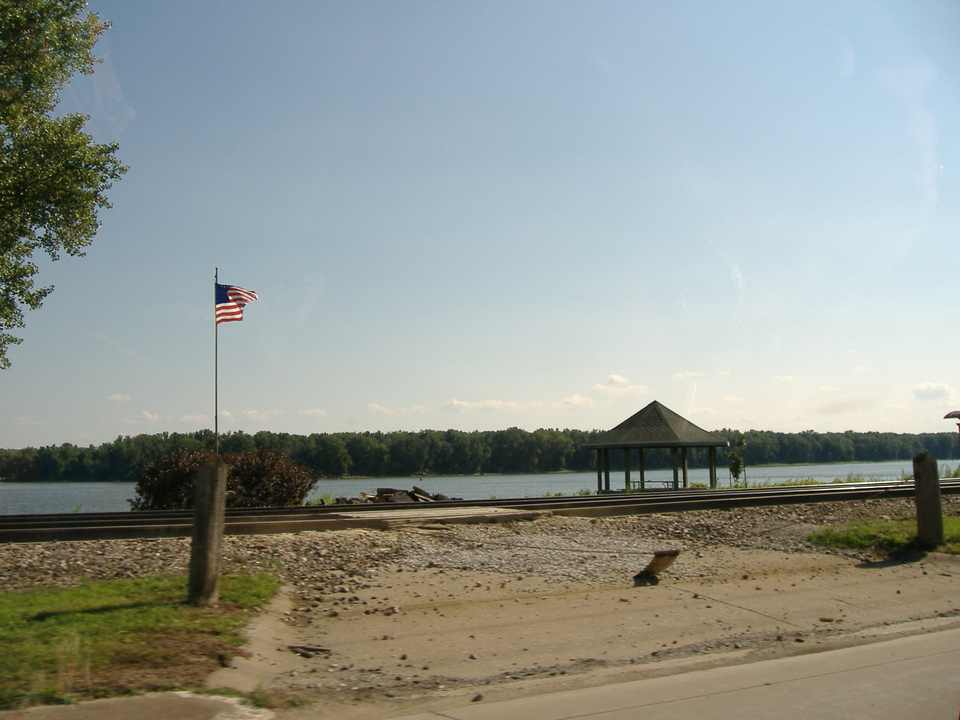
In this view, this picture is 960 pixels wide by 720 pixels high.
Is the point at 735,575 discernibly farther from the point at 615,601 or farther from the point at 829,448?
the point at 829,448

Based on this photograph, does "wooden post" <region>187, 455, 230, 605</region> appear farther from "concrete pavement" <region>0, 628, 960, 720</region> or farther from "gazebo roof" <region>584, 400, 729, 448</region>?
"gazebo roof" <region>584, 400, 729, 448</region>

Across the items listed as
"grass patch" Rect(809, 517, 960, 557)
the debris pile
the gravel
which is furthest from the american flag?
"grass patch" Rect(809, 517, 960, 557)

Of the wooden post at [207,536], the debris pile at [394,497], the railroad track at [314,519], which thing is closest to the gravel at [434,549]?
the railroad track at [314,519]

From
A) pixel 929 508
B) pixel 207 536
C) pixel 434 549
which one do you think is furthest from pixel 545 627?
pixel 929 508

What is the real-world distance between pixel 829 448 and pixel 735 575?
99436mm

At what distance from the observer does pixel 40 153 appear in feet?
67.7

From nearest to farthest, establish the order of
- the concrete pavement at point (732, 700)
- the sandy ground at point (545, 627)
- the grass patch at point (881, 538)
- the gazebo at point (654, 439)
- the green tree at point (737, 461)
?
1. the concrete pavement at point (732, 700)
2. the sandy ground at point (545, 627)
3. the grass patch at point (881, 538)
4. the gazebo at point (654, 439)
5. the green tree at point (737, 461)

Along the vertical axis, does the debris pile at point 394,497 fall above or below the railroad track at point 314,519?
below

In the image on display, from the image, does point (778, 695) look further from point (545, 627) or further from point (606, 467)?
point (606, 467)

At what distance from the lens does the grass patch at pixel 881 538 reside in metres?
12.3

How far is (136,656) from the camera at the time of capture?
5859 mm

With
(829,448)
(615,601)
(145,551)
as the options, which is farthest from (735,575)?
(829,448)

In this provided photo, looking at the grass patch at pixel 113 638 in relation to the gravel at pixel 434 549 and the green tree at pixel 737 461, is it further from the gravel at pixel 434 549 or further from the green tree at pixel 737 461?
the green tree at pixel 737 461

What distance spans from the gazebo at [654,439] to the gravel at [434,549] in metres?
19.7
